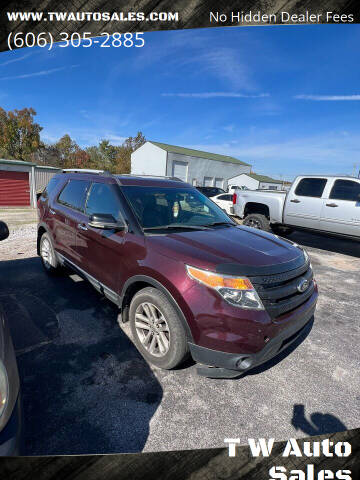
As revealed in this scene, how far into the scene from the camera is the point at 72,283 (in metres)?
4.21

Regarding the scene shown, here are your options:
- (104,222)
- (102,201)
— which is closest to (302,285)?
(104,222)

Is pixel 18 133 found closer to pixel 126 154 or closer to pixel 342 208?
pixel 126 154

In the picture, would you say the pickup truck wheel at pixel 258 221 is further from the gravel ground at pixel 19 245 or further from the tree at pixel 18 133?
the tree at pixel 18 133

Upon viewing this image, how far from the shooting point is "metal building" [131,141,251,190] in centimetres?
3136

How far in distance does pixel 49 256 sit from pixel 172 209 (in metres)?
2.70

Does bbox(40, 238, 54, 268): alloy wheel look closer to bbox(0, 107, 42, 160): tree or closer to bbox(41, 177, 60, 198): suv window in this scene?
bbox(41, 177, 60, 198): suv window

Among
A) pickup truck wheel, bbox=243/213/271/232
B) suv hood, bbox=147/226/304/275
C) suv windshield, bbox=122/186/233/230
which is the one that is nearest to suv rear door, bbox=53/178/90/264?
A: suv windshield, bbox=122/186/233/230

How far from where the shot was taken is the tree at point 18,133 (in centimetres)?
3725

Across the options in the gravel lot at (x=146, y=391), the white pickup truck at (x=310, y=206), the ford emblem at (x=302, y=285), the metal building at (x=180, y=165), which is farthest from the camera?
the metal building at (x=180, y=165)

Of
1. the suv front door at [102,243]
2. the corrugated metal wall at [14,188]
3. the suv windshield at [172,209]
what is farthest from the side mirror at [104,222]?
the corrugated metal wall at [14,188]

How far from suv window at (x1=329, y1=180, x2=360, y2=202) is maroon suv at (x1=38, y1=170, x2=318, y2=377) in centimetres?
458

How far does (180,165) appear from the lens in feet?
106

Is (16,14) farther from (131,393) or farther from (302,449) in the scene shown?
(302,449)

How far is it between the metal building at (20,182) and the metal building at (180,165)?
15448mm
